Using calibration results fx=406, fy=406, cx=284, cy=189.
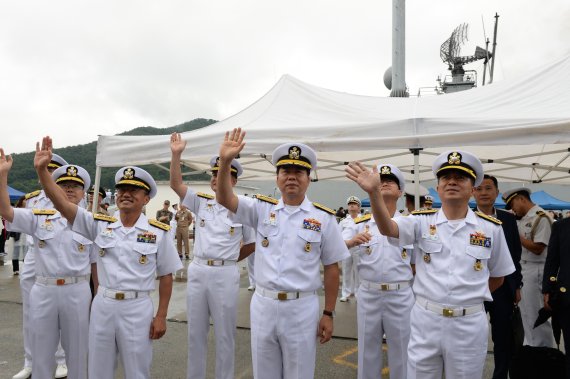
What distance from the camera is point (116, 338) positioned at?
290 centimetres

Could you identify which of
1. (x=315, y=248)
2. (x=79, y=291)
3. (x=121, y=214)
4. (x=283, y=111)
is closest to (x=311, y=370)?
(x=315, y=248)

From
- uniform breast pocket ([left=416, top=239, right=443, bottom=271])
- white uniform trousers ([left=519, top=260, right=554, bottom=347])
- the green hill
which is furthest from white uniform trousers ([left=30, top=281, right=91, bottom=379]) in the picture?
the green hill

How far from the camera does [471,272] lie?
2586 millimetres

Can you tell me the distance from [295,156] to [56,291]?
91.8 inches

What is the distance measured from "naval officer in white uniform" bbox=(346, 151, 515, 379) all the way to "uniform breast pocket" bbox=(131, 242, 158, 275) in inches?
63.2

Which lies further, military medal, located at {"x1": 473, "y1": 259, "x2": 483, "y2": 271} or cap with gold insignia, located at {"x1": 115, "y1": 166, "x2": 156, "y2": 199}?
cap with gold insignia, located at {"x1": 115, "y1": 166, "x2": 156, "y2": 199}

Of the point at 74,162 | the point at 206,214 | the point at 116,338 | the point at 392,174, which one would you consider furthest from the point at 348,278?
the point at 74,162

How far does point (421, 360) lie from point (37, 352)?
9.77ft

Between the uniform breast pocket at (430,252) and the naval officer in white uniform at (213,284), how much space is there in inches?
79.3

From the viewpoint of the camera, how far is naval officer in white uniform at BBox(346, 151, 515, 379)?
250 centimetres

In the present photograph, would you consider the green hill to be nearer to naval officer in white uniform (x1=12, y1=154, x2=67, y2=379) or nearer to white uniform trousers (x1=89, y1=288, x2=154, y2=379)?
naval officer in white uniform (x1=12, y1=154, x2=67, y2=379)

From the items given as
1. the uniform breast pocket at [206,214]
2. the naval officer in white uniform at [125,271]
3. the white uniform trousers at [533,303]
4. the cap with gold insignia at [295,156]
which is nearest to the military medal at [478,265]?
the cap with gold insignia at [295,156]

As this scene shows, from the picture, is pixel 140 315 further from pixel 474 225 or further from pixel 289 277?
pixel 474 225

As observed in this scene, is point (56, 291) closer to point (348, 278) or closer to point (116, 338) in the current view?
point (116, 338)
